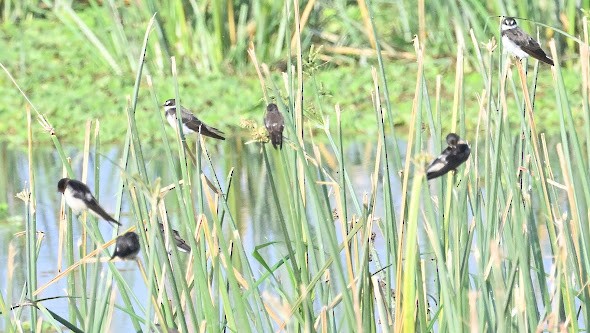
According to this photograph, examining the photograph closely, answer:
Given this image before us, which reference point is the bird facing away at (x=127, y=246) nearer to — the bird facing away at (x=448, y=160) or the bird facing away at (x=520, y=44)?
the bird facing away at (x=448, y=160)

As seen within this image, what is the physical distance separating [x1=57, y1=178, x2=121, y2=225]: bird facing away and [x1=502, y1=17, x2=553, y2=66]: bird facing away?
1490 millimetres

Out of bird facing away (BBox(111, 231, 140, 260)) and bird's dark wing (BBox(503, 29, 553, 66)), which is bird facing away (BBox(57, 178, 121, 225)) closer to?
bird facing away (BBox(111, 231, 140, 260))

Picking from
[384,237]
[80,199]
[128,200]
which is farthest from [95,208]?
[128,200]

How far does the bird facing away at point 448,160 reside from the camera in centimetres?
238

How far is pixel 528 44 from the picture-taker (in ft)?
12.1

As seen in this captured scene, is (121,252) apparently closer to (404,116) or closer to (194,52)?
(404,116)

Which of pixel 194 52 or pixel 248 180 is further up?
pixel 194 52

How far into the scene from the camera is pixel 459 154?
2428 mm

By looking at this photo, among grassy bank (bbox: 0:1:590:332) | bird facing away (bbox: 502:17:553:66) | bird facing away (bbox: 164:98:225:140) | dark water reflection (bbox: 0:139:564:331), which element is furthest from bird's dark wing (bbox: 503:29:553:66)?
bird facing away (bbox: 164:98:225:140)

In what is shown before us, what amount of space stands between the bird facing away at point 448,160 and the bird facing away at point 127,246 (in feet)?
1.85

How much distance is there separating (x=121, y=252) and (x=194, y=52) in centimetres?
585

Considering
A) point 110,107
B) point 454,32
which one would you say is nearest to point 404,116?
point 454,32

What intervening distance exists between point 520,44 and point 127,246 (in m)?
1.67

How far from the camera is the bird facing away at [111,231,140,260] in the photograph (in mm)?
2426
